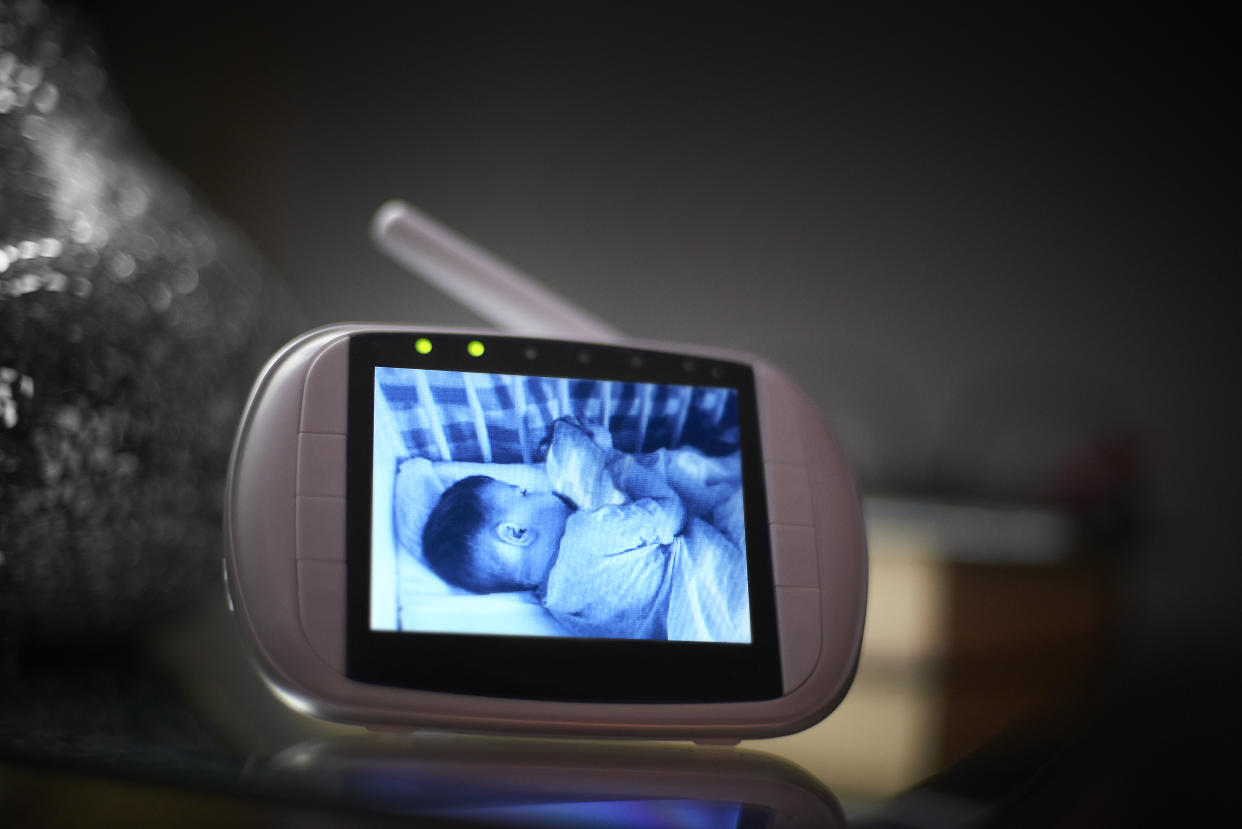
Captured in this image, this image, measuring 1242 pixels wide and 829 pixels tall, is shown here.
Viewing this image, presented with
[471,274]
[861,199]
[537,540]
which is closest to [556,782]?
[537,540]

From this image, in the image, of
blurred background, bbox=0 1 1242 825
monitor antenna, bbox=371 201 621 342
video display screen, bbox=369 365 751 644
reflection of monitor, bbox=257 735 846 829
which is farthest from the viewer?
blurred background, bbox=0 1 1242 825

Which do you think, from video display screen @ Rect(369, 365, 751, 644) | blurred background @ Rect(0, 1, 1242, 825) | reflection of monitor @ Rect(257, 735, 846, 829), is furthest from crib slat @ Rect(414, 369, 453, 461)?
blurred background @ Rect(0, 1, 1242, 825)

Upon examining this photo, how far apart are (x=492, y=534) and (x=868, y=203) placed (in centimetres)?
165

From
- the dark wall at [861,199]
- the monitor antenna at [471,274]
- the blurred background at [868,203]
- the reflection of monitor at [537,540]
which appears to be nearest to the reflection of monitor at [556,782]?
the reflection of monitor at [537,540]

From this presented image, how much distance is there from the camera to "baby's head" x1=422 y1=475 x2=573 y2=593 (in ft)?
1.19

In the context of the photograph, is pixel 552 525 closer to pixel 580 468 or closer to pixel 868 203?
pixel 580 468

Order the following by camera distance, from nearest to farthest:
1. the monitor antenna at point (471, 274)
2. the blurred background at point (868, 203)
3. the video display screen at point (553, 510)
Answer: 1. the video display screen at point (553, 510)
2. the monitor antenna at point (471, 274)
3. the blurred background at point (868, 203)

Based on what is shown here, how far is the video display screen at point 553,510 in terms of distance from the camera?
1.18 feet

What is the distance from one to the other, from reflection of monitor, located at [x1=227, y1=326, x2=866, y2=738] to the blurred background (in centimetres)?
124

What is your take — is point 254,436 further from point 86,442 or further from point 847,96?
point 847,96

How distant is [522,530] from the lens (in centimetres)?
38

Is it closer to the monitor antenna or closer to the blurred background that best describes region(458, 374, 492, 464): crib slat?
the monitor antenna

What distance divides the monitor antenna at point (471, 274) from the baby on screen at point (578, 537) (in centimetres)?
14

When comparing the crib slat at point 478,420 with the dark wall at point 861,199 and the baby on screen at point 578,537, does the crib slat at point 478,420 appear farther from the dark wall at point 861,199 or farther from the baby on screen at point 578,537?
the dark wall at point 861,199
